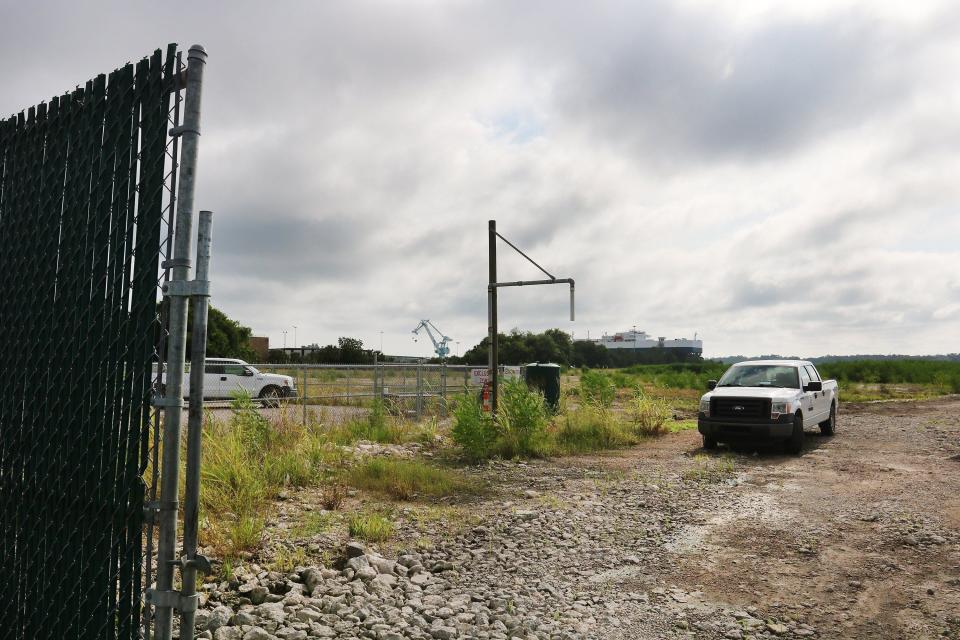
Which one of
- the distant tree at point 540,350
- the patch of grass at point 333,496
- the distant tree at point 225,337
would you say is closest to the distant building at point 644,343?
the distant tree at point 540,350

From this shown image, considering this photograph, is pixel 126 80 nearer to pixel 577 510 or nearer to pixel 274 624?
pixel 274 624

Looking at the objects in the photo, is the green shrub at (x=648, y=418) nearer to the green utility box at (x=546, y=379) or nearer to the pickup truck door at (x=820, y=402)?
the green utility box at (x=546, y=379)

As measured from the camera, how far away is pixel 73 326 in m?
3.81

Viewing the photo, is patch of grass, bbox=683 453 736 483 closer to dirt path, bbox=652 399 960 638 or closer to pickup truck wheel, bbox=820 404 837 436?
dirt path, bbox=652 399 960 638

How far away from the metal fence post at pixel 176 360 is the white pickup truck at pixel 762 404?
12183mm

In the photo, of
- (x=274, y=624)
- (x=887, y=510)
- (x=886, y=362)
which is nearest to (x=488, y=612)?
(x=274, y=624)

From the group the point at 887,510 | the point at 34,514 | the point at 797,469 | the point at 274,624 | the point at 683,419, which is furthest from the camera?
the point at 683,419

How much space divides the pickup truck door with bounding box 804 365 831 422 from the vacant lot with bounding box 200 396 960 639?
5.27 m

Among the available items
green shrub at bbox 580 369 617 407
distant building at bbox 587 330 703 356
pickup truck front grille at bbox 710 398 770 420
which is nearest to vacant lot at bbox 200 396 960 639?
pickup truck front grille at bbox 710 398 770 420

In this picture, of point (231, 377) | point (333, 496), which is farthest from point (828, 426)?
point (231, 377)

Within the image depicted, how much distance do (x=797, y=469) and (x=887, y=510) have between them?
345cm

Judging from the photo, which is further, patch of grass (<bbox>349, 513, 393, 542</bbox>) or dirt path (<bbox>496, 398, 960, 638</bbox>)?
patch of grass (<bbox>349, 513, 393, 542</bbox>)

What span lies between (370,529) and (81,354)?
366 centimetres

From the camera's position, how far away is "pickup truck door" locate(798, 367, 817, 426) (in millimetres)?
14477
